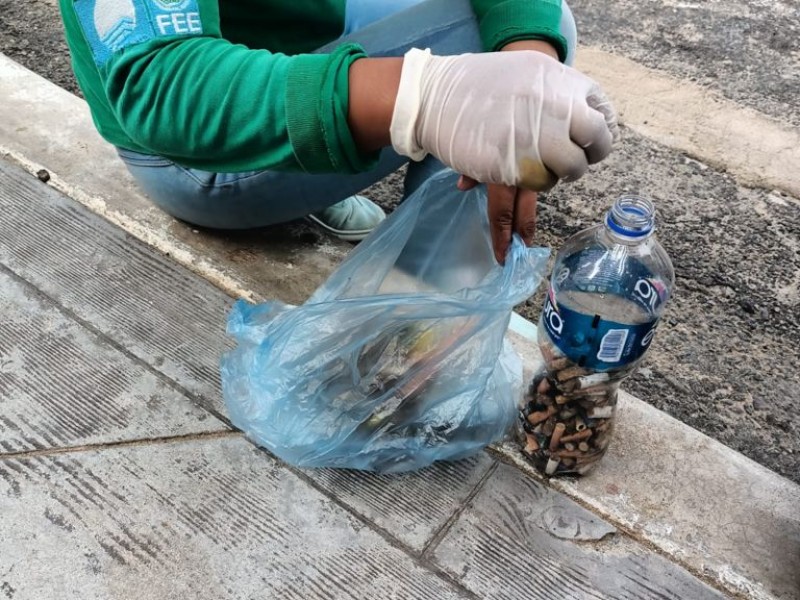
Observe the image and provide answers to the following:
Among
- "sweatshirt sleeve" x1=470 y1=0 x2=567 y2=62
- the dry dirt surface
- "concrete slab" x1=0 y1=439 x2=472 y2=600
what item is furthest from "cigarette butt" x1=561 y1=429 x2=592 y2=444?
"sweatshirt sleeve" x1=470 y1=0 x2=567 y2=62

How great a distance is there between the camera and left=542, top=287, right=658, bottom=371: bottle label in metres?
1.26

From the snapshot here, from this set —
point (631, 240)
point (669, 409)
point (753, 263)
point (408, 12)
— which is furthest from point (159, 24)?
point (753, 263)

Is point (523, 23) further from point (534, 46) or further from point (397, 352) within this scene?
point (397, 352)

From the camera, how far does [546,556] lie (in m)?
1.39

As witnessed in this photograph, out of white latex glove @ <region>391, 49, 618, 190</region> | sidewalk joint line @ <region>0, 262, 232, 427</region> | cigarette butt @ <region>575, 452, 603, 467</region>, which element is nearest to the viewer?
white latex glove @ <region>391, 49, 618, 190</region>

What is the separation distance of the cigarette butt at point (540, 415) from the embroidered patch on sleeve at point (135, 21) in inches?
35.9

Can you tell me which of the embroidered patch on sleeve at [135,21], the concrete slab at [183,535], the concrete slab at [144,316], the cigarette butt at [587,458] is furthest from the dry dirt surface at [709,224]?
the embroidered patch on sleeve at [135,21]

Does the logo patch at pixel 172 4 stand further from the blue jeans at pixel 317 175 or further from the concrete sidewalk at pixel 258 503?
the concrete sidewalk at pixel 258 503

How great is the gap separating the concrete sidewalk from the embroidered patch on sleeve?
0.70m

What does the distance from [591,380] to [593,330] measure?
0.14 meters

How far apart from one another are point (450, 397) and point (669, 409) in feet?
2.21

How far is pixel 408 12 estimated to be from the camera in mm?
1710

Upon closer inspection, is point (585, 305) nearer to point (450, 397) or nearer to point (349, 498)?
point (450, 397)

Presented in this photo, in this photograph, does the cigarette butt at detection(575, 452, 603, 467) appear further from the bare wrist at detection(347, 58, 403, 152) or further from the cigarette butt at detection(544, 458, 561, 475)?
the bare wrist at detection(347, 58, 403, 152)
